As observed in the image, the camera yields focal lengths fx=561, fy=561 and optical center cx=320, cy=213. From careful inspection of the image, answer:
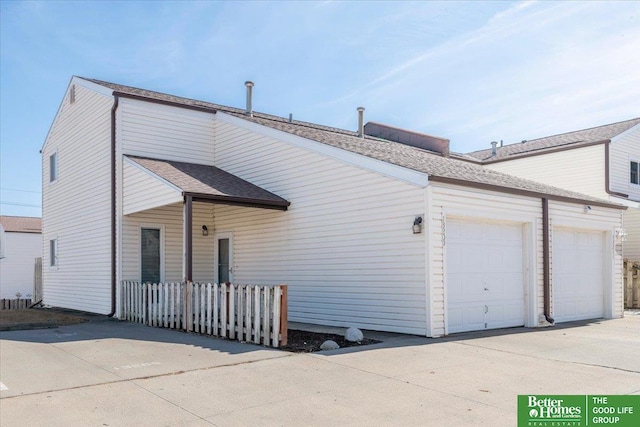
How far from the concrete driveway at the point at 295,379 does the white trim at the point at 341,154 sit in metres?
2.92

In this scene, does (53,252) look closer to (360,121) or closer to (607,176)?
(360,121)

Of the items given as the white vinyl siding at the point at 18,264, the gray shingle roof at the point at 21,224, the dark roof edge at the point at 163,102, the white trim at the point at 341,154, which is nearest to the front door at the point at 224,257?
the white trim at the point at 341,154

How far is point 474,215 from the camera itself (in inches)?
425

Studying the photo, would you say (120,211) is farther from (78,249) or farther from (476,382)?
(476,382)

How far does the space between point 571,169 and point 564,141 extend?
5.82 ft

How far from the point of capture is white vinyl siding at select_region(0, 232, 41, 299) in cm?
3047

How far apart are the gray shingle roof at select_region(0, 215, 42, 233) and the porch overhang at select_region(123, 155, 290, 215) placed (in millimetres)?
19913

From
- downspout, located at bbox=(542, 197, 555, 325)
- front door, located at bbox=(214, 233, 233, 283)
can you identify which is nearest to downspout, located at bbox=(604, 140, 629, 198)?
downspout, located at bbox=(542, 197, 555, 325)

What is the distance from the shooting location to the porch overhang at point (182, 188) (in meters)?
12.1

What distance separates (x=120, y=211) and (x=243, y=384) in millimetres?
9026

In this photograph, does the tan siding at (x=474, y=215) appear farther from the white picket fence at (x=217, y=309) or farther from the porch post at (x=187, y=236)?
the porch post at (x=187, y=236)

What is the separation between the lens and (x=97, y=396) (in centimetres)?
610

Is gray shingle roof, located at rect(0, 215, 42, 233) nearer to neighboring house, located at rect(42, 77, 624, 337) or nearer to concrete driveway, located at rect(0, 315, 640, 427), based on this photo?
neighboring house, located at rect(42, 77, 624, 337)

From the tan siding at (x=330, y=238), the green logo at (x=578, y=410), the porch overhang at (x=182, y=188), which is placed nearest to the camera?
the green logo at (x=578, y=410)
